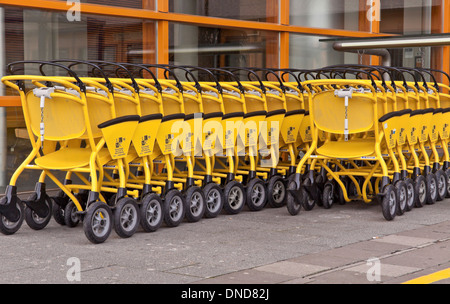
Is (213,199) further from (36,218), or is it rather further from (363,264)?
(363,264)

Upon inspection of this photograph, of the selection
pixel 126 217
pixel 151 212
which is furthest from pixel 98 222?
pixel 151 212

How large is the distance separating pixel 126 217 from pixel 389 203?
123 inches

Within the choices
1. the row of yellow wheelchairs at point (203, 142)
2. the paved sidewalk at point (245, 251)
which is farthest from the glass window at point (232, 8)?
the paved sidewalk at point (245, 251)

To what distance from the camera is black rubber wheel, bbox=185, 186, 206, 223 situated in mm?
9039

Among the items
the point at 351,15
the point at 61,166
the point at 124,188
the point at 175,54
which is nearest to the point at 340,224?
the point at 124,188

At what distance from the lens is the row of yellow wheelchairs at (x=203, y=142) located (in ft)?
26.8

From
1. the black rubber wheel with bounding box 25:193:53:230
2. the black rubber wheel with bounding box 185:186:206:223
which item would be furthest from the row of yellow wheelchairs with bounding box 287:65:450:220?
the black rubber wheel with bounding box 25:193:53:230

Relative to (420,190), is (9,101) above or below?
above

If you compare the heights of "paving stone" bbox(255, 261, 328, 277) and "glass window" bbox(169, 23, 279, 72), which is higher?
"glass window" bbox(169, 23, 279, 72)

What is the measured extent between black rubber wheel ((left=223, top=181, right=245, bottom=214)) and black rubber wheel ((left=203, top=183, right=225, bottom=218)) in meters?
0.07

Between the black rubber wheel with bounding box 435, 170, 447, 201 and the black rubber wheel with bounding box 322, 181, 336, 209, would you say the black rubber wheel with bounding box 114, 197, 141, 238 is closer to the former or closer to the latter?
the black rubber wheel with bounding box 322, 181, 336, 209

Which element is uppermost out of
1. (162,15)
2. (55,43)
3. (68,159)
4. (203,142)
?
(162,15)

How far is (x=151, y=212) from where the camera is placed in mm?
8531

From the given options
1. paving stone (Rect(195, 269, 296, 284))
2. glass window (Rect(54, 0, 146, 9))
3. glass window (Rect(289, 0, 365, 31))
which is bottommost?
paving stone (Rect(195, 269, 296, 284))
